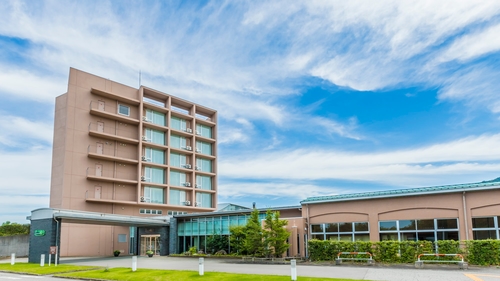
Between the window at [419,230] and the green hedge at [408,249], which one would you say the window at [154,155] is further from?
the window at [419,230]

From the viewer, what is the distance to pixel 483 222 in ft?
81.0

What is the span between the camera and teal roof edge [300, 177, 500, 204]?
2469cm

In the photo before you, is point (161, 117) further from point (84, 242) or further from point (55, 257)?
point (55, 257)

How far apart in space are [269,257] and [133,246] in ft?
77.7

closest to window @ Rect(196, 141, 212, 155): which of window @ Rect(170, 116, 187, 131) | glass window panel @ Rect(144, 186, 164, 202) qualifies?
window @ Rect(170, 116, 187, 131)

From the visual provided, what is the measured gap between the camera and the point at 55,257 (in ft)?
102

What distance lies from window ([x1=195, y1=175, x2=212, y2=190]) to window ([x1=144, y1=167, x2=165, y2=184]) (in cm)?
633

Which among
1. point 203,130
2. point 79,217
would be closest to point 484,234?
point 79,217

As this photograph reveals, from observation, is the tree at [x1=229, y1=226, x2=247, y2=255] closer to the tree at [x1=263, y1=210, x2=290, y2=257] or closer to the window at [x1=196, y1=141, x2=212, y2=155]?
the tree at [x1=263, y1=210, x2=290, y2=257]

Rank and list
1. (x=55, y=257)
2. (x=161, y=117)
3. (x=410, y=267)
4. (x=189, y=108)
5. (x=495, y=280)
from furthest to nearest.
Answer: (x=189, y=108) → (x=161, y=117) → (x=55, y=257) → (x=410, y=267) → (x=495, y=280)

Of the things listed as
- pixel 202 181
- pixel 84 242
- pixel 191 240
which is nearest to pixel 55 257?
pixel 191 240

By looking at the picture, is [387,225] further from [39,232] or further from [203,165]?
[203,165]

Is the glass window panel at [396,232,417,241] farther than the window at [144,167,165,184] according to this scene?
No

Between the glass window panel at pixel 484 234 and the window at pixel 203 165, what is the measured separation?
4321cm
